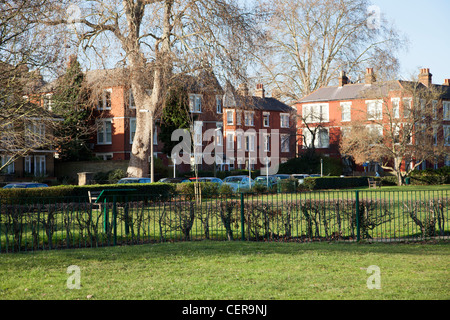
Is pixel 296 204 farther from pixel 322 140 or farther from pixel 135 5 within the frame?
pixel 322 140

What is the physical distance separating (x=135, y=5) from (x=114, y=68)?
4.71m

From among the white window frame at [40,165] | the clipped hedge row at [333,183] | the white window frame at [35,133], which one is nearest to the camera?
the white window frame at [35,133]

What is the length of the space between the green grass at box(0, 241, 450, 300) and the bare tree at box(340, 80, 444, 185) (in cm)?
3669

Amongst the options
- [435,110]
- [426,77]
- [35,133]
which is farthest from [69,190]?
[426,77]

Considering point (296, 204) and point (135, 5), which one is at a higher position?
point (135, 5)

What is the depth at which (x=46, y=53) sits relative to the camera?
16.3 m

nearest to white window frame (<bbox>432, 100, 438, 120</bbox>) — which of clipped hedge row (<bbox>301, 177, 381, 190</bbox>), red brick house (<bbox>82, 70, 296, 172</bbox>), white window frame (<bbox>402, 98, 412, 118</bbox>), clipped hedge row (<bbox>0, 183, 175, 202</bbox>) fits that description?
white window frame (<bbox>402, 98, 412, 118</bbox>)

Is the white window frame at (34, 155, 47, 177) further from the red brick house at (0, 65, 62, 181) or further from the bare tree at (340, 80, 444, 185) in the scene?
the bare tree at (340, 80, 444, 185)

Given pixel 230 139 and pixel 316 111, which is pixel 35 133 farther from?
pixel 316 111

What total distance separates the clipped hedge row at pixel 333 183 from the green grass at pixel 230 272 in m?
28.4

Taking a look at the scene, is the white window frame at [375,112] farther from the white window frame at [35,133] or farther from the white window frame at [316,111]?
the white window frame at [35,133]

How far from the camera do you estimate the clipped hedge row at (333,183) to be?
42531mm

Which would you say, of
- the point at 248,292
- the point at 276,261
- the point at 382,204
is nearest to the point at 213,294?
the point at 248,292

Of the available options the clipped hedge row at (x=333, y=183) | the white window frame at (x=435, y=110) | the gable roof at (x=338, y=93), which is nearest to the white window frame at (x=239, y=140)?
the gable roof at (x=338, y=93)
